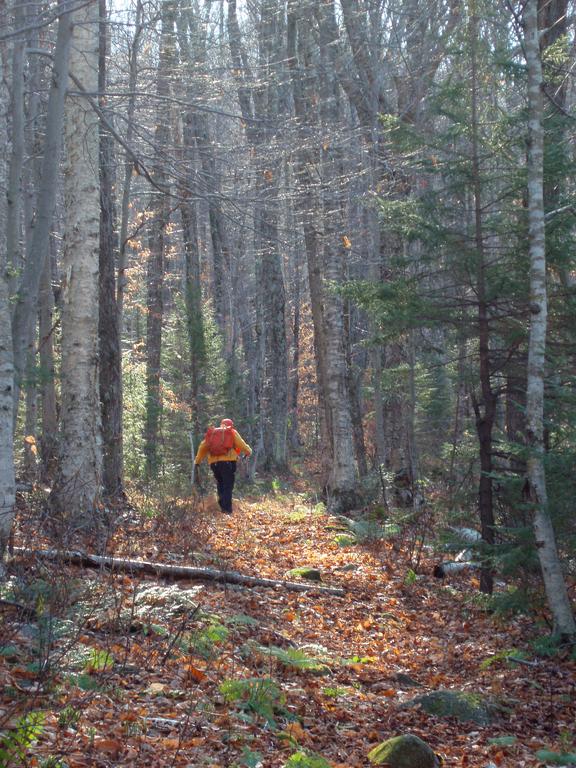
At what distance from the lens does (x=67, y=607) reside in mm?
6180

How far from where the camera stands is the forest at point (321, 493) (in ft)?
18.5

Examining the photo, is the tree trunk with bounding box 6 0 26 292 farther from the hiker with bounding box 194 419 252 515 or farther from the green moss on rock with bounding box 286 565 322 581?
the green moss on rock with bounding box 286 565 322 581

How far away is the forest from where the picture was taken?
223 inches

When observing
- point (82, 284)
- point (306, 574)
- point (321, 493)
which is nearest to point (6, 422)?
point (82, 284)

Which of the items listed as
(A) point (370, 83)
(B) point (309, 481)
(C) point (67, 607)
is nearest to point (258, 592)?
(C) point (67, 607)

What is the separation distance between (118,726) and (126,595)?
79.8 inches

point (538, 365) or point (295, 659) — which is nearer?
point (295, 659)

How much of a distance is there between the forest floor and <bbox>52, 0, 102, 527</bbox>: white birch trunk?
1034 millimetres

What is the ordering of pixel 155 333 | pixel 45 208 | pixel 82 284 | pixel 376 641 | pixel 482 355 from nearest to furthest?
pixel 376 641
pixel 45 208
pixel 82 284
pixel 482 355
pixel 155 333

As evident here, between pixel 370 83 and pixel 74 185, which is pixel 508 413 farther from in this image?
pixel 370 83

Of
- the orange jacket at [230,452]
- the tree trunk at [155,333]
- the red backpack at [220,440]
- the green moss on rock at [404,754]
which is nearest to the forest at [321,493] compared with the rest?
the green moss on rock at [404,754]

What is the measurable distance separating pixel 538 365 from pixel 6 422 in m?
5.08

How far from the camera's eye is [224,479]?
1465cm

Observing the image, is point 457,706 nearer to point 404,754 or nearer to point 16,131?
point 404,754
